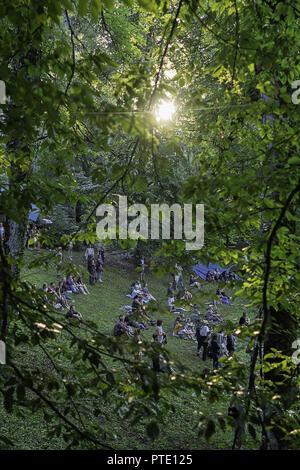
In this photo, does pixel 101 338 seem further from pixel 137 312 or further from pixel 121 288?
pixel 121 288

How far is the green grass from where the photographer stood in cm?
696

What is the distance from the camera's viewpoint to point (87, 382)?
3.00 m

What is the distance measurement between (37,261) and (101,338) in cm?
141

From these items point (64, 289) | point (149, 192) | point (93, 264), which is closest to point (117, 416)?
point (149, 192)

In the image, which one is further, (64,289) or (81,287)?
(81,287)

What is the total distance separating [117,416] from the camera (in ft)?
10.2

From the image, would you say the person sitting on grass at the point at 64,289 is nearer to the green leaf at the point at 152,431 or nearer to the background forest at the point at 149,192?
the background forest at the point at 149,192

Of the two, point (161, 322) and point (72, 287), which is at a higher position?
point (72, 287)

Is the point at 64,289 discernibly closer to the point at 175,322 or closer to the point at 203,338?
the point at 175,322

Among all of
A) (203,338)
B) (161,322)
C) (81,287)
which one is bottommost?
(203,338)

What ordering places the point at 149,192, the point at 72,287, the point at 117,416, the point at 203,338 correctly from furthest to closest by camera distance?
1. the point at 72,287
2. the point at 203,338
3. the point at 149,192
4. the point at 117,416

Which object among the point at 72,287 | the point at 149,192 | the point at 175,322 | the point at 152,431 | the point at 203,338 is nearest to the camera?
the point at 152,431

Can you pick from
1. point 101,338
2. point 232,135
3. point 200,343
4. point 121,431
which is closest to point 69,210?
point 200,343

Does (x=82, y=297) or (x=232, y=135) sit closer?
(x=232, y=135)
